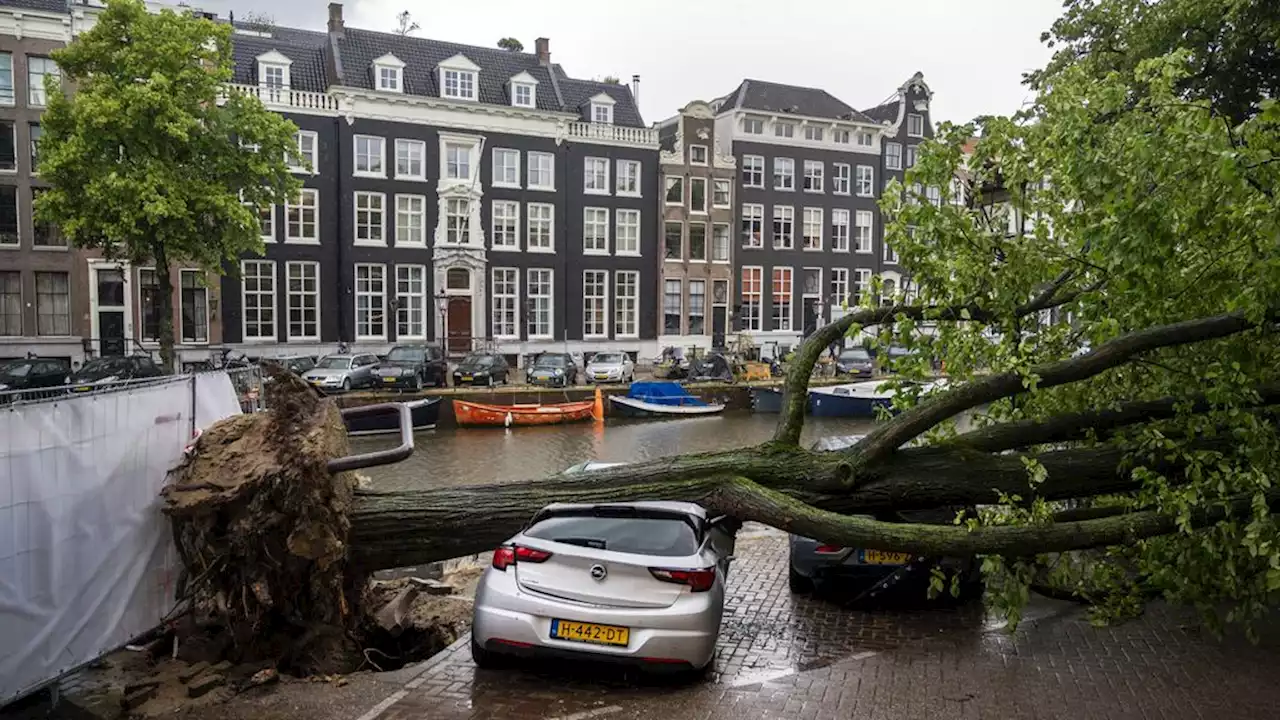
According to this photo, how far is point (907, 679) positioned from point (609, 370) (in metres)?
32.8

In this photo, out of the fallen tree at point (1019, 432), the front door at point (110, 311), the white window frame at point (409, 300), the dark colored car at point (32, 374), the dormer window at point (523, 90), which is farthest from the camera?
the dormer window at point (523, 90)

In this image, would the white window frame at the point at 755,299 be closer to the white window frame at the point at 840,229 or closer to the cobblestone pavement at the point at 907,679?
the white window frame at the point at 840,229

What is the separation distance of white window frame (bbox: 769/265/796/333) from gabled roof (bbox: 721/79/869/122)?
29.4 ft

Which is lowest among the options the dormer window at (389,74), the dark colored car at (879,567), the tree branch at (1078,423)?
the dark colored car at (879,567)

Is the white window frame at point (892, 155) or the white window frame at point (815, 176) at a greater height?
the white window frame at point (892, 155)

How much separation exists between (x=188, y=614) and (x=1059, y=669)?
687 cm

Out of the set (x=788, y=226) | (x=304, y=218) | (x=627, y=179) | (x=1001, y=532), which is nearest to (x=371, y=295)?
(x=304, y=218)

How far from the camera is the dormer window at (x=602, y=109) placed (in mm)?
47844

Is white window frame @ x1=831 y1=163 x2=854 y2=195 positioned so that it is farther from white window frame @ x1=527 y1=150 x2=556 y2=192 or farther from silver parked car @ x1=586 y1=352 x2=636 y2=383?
silver parked car @ x1=586 y1=352 x2=636 y2=383

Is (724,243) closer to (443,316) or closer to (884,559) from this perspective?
(443,316)

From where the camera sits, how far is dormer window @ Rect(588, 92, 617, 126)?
4784 centimetres

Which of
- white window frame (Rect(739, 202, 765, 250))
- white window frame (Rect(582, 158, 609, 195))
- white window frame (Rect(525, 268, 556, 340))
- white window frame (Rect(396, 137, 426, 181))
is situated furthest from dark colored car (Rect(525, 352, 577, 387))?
white window frame (Rect(739, 202, 765, 250))

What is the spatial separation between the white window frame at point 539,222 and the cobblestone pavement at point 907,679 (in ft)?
128

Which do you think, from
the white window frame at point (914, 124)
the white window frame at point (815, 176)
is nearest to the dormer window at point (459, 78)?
the white window frame at point (815, 176)
